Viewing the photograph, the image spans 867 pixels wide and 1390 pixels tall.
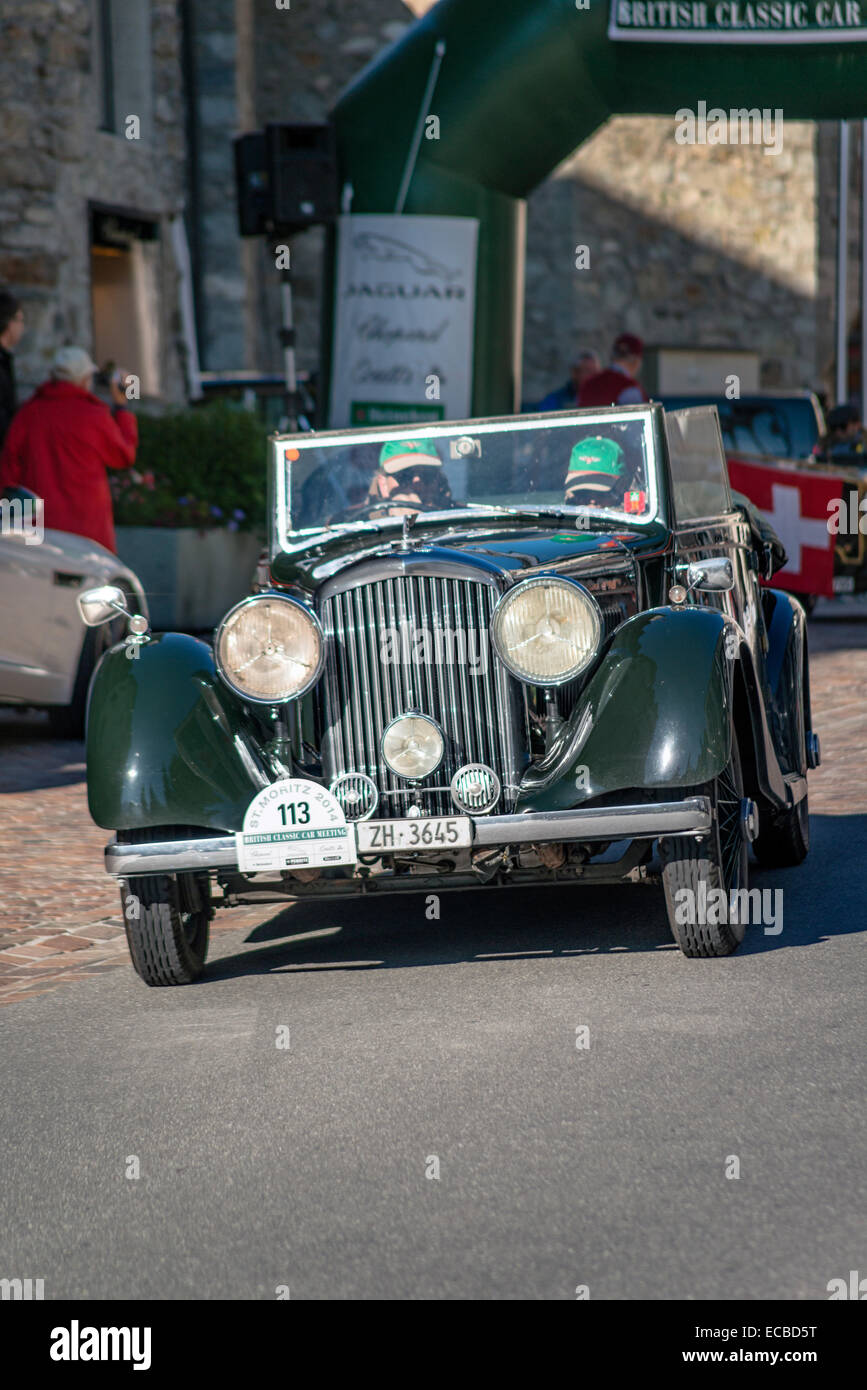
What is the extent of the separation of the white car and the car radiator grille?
15.9 feet

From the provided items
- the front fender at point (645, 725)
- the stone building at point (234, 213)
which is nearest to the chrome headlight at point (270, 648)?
the front fender at point (645, 725)

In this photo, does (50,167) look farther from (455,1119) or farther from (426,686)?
(455,1119)

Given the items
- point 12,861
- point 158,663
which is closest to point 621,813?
point 158,663

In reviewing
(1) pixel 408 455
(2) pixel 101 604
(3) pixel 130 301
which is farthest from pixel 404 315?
(3) pixel 130 301

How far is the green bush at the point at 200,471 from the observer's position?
15898 mm

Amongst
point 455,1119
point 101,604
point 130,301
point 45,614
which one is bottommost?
point 455,1119

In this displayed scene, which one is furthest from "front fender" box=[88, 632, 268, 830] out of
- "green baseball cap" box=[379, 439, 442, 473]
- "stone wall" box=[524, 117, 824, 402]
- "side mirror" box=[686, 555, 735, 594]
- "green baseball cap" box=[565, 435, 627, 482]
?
"stone wall" box=[524, 117, 824, 402]

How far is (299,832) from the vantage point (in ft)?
18.7

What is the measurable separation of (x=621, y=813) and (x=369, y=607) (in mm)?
1020

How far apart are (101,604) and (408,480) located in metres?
1.23

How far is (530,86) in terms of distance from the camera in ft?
45.1

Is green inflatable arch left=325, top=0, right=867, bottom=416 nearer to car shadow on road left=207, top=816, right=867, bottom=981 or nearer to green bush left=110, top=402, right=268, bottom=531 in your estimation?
green bush left=110, top=402, right=268, bottom=531

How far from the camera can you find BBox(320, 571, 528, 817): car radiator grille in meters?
5.92

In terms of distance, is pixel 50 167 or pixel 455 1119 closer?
pixel 455 1119
